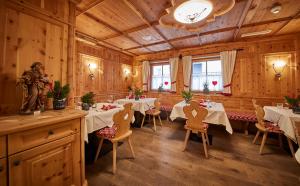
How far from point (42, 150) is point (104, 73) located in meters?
4.29

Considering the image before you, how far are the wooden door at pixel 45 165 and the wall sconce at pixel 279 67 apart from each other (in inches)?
214

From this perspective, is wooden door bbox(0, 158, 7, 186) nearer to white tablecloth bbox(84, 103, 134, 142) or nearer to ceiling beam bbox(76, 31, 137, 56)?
white tablecloth bbox(84, 103, 134, 142)

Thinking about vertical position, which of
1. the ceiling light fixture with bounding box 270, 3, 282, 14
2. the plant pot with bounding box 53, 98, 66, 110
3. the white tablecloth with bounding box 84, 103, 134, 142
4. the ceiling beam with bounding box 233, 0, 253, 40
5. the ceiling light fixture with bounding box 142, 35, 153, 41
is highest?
the ceiling light fixture with bounding box 142, 35, 153, 41

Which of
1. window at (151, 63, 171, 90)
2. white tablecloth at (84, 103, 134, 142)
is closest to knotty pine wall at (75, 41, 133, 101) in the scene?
window at (151, 63, 171, 90)

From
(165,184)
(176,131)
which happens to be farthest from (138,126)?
(165,184)

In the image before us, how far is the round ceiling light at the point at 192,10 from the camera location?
1.77 meters

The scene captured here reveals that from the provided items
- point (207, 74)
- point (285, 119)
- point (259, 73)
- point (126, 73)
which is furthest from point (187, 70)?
point (285, 119)

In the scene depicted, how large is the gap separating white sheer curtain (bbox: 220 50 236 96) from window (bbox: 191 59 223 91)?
0.73 feet

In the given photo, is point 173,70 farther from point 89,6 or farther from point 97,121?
point 97,121

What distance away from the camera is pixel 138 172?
194 centimetres

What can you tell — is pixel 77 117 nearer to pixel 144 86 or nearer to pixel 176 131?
pixel 176 131

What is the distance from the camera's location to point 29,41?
5.27ft

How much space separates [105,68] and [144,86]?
6.44 ft

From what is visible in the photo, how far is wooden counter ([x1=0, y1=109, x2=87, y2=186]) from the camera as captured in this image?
0.96 meters
